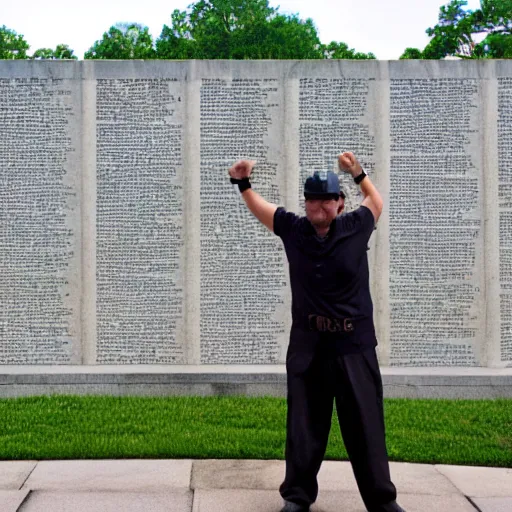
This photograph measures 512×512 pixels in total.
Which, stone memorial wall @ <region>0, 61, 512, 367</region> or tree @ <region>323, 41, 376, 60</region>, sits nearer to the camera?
stone memorial wall @ <region>0, 61, 512, 367</region>

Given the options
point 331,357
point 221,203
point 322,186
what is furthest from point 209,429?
point 221,203

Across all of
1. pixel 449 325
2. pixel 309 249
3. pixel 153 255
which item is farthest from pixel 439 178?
pixel 309 249

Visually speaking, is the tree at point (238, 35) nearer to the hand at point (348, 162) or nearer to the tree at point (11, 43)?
the tree at point (11, 43)

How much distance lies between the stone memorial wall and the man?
4707mm

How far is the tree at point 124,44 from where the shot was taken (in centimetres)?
4222

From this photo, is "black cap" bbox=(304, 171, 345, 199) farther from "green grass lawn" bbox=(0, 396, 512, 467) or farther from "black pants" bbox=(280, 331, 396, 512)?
"green grass lawn" bbox=(0, 396, 512, 467)

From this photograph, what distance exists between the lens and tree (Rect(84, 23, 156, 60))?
42219 millimetres

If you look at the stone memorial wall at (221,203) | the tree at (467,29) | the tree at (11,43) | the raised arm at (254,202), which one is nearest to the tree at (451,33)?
the tree at (467,29)

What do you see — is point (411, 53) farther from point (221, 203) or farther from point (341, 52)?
point (221, 203)

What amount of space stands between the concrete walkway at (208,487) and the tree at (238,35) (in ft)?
106

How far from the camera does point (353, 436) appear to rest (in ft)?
16.1

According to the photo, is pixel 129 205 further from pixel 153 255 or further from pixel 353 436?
pixel 353 436

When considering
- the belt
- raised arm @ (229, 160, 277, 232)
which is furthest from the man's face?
the belt

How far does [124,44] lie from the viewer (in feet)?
143
